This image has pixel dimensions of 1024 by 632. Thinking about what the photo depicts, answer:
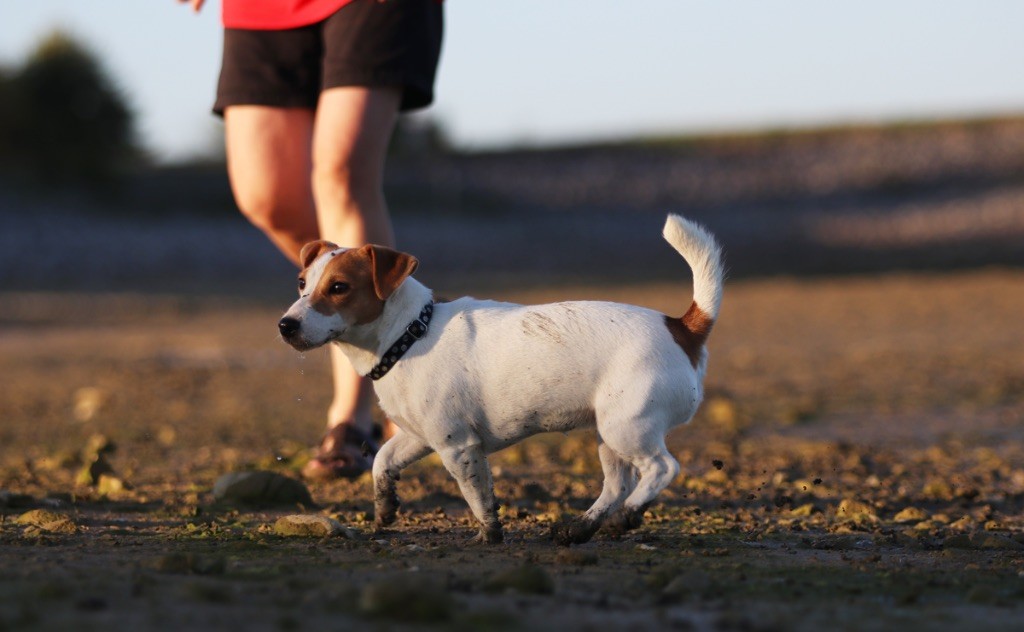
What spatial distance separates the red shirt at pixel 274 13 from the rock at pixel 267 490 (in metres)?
1.68

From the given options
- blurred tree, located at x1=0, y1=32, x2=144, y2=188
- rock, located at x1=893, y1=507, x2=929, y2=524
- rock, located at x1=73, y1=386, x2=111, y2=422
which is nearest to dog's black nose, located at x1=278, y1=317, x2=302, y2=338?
rock, located at x1=893, y1=507, x2=929, y2=524

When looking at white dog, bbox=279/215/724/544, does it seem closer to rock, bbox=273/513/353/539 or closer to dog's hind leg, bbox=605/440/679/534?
dog's hind leg, bbox=605/440/679/534

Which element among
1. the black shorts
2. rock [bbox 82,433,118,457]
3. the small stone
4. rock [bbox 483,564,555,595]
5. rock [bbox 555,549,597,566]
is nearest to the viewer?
rock [bbox 483,564,555,595]

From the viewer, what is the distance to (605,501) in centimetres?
366

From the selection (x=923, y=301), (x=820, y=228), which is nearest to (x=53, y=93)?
(x=820, y=228)

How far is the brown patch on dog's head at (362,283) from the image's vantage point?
3.59 metres

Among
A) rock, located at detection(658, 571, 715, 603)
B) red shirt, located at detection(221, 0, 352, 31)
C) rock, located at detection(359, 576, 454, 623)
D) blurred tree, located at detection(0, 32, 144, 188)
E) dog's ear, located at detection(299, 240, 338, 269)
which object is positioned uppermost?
blurred tree, located at detection(0, 32, 144, 188)

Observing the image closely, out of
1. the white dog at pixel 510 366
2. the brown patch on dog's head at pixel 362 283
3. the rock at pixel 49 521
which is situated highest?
the brown patch on dog's head at pixel 362 283

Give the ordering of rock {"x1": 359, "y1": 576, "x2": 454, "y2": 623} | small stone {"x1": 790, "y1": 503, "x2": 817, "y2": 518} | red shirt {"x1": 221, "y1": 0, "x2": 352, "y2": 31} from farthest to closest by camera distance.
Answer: red shirt {"x1": 221, "y1": 0, "x2": 352, "y2": 31} < small stone {"x1": 790, "y1": 503, "x2": 817, "y2": 518} < rock {"x1": 359, "y1": 576, "x2": 454, "y2": 623}

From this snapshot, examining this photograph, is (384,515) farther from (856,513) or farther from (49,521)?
(856,513)

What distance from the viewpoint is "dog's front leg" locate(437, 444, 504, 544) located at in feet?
11.8

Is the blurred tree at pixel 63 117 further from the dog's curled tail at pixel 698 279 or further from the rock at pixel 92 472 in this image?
the dog's curled tail at pixel 698 279

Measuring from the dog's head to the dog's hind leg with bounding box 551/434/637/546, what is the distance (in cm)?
Answer: 71

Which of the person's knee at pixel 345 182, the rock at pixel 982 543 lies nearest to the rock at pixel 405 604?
the rock at pixel 982 543
